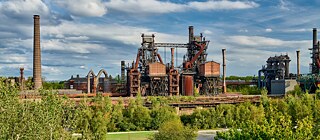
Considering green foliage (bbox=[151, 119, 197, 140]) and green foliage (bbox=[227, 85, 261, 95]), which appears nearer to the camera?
green foliage (bbox=[151, 119, 197, 140])

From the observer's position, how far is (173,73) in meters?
64.8

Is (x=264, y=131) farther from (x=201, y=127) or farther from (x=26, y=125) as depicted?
(x=201, y=127)

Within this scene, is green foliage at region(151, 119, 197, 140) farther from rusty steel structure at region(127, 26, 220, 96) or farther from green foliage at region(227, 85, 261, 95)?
green foliage at region(227, 85, 261, 95)

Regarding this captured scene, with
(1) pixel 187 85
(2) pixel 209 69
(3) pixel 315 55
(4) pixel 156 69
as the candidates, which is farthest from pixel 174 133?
(3) pixel 315 55

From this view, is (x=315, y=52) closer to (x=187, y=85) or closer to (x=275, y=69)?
(x=275, y=69)

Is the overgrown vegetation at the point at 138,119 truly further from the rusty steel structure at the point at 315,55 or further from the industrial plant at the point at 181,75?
the rusty steel structure at the point at 315,55

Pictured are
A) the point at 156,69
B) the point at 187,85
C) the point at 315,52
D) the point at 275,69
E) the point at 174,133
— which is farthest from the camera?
the point at 315,52

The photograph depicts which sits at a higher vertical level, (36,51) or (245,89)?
(36,51)

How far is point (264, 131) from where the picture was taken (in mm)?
16750

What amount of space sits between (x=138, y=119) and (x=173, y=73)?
19531 millimetres

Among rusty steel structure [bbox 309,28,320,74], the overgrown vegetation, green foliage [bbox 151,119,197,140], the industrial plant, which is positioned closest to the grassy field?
the overgrown vegetation

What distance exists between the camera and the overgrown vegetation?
52.2 feet

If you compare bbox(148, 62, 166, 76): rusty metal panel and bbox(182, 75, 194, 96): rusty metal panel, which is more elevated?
bbox(148, 62, 166, 76): rusty metal panel

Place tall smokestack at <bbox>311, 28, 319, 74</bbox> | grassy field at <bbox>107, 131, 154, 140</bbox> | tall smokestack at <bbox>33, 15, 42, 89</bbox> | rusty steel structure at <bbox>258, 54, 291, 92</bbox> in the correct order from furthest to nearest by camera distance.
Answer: tall smokestack at <bbox>311, 28, 319, 74</bbox>, rusty steel structure at <bbox>258, 54, 291, 92</bbox>, tall smokestack at <bbox>33, 15, 42, 89</bbox>, grassy field at <bbox>107, 131, 154, 140</bbox>
